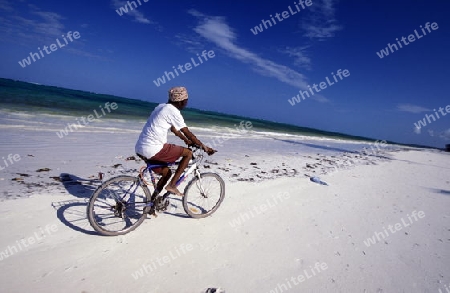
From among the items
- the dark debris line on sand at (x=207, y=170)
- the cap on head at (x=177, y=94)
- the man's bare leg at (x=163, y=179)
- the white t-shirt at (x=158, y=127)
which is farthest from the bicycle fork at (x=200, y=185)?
the dark debris line on sand at (x=207, y=170)

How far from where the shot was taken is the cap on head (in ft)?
13.2

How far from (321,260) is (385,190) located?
571 cm

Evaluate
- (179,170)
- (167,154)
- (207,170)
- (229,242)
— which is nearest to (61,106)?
(207,170)

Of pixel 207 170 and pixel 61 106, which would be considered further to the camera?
pixel 61 106

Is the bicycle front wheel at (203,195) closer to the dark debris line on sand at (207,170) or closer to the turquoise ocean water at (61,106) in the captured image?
the dark debris line on sand at (207,170)

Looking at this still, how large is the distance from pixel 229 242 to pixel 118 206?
190 centimetres

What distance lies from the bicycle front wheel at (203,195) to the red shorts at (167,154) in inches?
34.4

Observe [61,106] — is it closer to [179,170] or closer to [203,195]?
[203,195]

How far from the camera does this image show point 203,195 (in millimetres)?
5117

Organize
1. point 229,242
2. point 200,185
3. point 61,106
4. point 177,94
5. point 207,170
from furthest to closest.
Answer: point 61,106
point 207,170
point 200,185
point 229,242
point 177,94

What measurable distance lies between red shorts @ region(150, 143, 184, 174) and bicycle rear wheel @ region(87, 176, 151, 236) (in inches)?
18.3

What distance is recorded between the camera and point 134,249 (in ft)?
12.1

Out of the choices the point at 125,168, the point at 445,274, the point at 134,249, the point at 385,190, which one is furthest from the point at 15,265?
the point at 385,190

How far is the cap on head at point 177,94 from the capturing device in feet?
13.2
